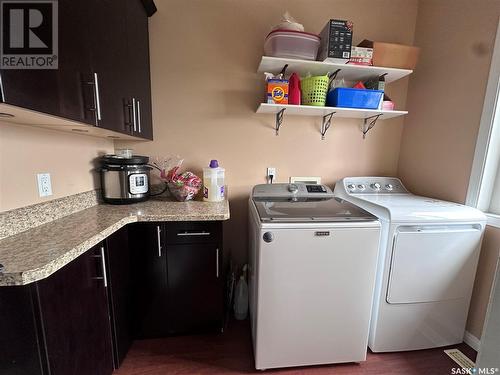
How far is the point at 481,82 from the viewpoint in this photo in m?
1.49

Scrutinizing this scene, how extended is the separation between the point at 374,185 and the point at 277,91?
1.15 metres

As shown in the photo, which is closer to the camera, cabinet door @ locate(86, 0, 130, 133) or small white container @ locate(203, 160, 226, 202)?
cabinet door @ locate(86, 0, 130, 133)

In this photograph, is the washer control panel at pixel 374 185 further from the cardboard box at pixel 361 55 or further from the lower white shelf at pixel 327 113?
the cardboard box at pixel 361 55

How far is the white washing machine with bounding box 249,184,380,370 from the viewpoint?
1.25 metres

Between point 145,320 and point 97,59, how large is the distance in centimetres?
154

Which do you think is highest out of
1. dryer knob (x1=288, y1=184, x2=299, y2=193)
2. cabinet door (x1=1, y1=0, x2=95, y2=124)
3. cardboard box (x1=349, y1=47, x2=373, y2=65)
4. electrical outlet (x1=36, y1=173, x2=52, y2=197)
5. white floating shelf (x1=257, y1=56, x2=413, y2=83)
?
cardboard box (x1=349, y1=47, x2=373, y2=65)

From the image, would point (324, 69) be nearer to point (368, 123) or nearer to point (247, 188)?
point (368, 123)

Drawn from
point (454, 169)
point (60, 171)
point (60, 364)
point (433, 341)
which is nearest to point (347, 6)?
point (454, 169)

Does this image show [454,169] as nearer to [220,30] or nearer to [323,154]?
[323,154]

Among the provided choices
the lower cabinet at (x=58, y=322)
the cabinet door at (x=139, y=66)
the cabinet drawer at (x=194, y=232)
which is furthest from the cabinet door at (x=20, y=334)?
the cabinet door at (x=139, y=66)

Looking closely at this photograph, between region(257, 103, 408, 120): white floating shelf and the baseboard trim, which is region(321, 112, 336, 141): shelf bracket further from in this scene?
the baseboard trim

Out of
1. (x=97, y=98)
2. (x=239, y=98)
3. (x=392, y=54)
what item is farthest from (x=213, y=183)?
(x=392, y=54)

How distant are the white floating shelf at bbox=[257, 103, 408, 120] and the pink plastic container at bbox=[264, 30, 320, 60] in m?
0.33

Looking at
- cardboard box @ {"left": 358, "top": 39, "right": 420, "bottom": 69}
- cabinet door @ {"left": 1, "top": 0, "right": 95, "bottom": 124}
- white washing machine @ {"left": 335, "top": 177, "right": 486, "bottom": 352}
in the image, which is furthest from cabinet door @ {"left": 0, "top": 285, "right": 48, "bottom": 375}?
cardboard box @ {"left": 358, "top": 39, "right": 420, "bottom": 69}
